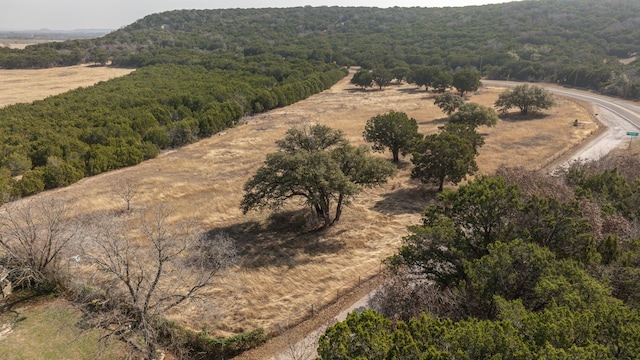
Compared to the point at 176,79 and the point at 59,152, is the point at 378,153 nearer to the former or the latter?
the point at 59,152

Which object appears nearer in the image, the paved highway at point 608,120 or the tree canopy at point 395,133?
the tree canopy at point 395,133

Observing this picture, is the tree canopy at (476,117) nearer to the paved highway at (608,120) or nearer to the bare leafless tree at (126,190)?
the paved highway at (608,120)

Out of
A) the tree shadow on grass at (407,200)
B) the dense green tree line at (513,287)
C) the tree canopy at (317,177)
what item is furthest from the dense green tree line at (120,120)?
the dense green tree line at (513,287)

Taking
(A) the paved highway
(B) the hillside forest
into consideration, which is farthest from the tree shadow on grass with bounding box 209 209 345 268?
(A) the paved highway

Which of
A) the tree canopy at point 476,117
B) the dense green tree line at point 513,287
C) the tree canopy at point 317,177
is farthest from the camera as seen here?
the tree canopy at point 476,117

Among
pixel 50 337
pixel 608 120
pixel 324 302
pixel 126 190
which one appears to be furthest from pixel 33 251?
pixel 608 120

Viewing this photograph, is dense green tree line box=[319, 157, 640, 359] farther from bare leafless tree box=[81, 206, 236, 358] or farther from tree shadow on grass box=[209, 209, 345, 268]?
bare leafless tree box=[81, 206, 236, 358]

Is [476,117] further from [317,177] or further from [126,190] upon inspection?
[126,190]
